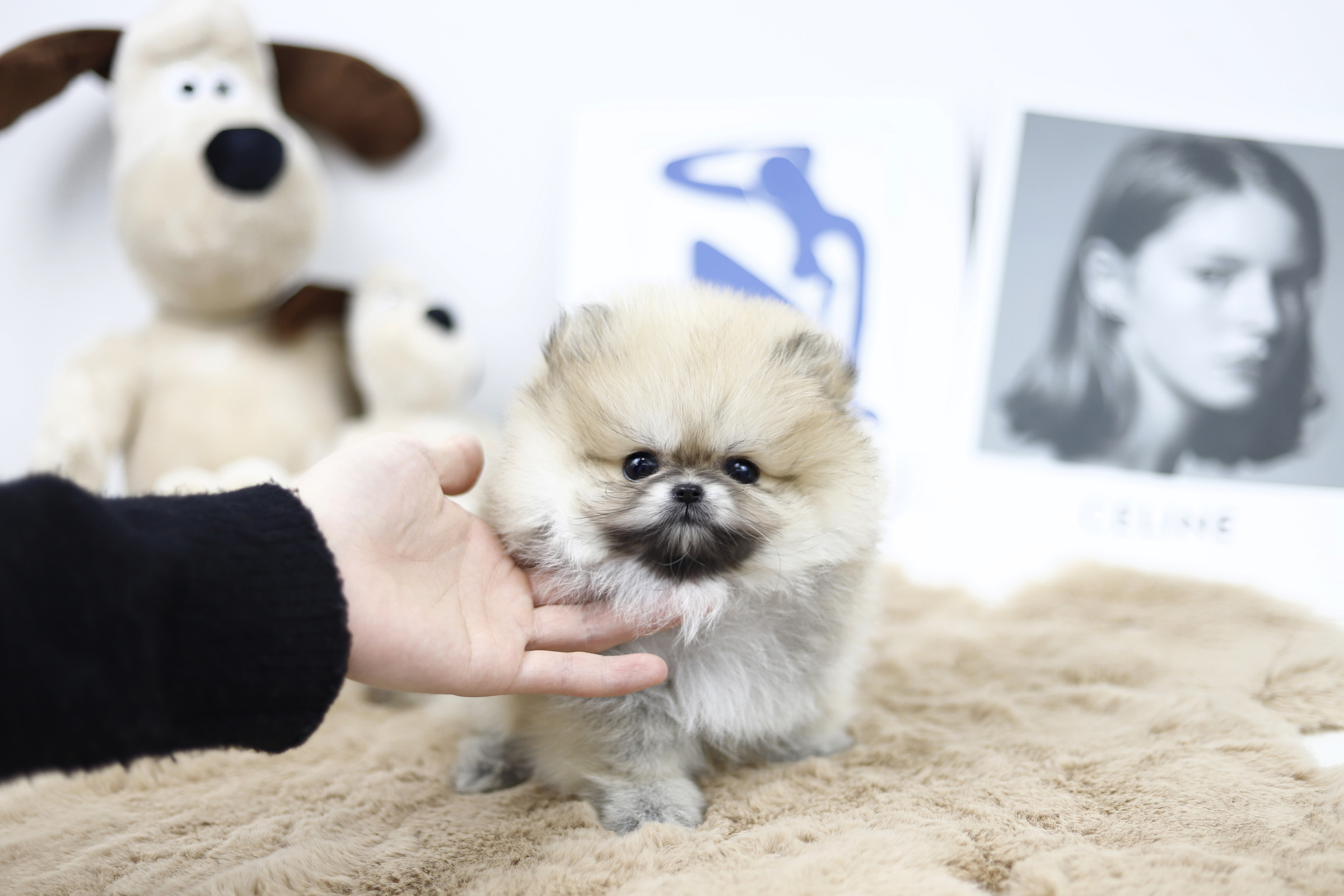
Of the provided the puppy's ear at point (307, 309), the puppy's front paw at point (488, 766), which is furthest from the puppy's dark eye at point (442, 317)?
the puppy's front paw at point (488, 766)

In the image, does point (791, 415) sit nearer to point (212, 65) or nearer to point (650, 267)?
point (650, 267)

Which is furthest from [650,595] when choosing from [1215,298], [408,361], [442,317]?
[1215,298]

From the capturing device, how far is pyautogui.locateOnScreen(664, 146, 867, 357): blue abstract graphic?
7.47ft

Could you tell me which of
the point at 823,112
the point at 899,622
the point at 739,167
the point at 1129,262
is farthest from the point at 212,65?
the point at 1129,262

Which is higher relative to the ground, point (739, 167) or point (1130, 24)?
point (1130, 24)

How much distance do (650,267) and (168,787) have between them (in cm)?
161

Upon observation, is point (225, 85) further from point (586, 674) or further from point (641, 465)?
point (586, 674)

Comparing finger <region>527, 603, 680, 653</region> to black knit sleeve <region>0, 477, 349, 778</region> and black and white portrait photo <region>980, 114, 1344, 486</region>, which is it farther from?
black and white portrait photo <region>980, 114, 1344, 486</region>

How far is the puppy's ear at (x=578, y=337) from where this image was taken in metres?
1.17

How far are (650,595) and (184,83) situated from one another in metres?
1.68

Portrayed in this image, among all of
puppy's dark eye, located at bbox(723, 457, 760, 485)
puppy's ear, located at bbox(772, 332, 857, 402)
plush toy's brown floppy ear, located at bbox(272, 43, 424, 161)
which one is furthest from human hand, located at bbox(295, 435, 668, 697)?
plush toy's brown floppy ear, located at bbox(272, 43, 424, 161)

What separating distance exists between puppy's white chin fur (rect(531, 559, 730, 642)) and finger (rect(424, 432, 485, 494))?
267 mm

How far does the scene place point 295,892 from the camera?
949 millimetres

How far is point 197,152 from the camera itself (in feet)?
5.90
